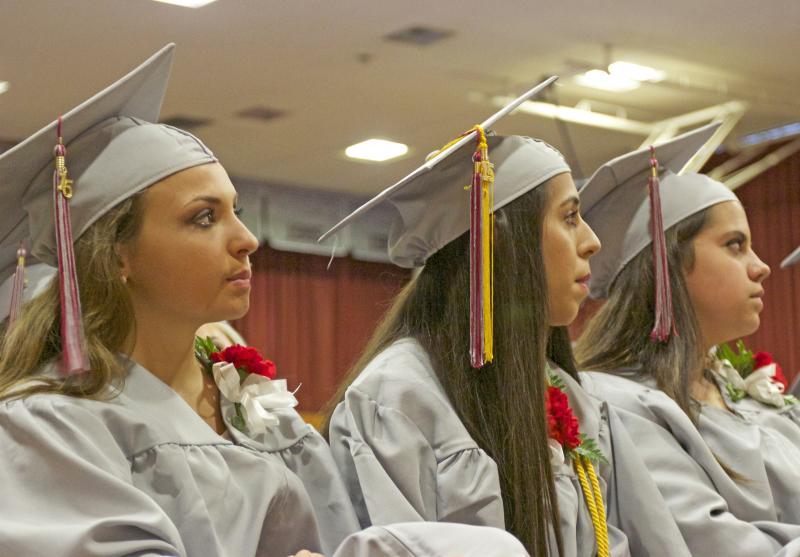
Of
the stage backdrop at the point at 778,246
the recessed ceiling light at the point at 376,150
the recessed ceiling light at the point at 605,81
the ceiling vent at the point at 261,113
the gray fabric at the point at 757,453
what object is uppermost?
the gray fabric at the point at 757,453

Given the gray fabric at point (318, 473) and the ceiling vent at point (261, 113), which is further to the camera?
the ceiling vent at point (261, 113)

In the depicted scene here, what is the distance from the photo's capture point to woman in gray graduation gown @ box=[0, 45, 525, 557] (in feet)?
5.93

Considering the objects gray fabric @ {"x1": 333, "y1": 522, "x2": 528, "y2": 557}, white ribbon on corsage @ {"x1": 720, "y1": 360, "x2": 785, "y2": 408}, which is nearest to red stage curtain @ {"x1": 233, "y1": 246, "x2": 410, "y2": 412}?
white ribbon on corsage @ {"x1": 720, "y1": 360, "x2": 785, "y2": 408}

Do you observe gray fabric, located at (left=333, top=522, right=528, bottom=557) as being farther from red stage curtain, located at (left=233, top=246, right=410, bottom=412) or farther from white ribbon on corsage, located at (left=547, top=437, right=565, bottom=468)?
red stage curtain, located at (left=233, top=246, right=410, bottom=412)

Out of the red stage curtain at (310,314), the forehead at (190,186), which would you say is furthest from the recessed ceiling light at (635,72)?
the forehead at (190,186)

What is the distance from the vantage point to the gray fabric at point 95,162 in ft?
6.59

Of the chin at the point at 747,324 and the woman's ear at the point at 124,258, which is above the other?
the woman's ear at the point at 124,258

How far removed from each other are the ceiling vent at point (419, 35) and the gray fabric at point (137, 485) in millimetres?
4571

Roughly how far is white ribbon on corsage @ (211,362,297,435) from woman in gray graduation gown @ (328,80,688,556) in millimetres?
131

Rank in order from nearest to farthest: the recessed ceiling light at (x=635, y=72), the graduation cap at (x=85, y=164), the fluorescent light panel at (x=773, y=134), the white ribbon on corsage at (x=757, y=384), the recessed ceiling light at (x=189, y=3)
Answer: the graduation cap at (x=85, y=164)
the white ribbon on corsage at (x=757, y=384)
the recessed ceiling light at (x=189, y=3)
the recessed ceiling light at (x=635, y=72)
the fluorescent light panel at (x=773, y=134)

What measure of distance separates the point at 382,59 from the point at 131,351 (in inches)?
193

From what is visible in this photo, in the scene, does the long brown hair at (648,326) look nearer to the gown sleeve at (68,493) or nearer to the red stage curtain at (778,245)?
the gown sleeve at (68,493)

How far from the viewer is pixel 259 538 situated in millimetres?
1986

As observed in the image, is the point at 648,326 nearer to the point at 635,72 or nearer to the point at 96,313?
the point at 96,313
